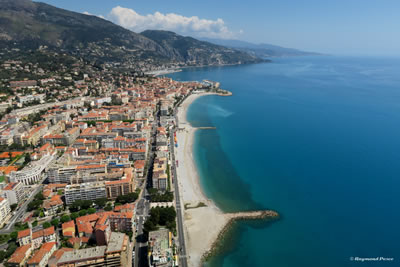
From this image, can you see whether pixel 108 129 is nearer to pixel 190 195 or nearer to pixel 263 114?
pixel 190 195

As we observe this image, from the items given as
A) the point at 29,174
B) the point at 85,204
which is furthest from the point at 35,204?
the point at 29,174

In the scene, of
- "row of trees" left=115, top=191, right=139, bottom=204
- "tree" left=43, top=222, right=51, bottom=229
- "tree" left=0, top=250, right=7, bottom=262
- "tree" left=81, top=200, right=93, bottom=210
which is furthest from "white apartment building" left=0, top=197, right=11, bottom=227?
"row of trees" left=115, top=191, right=139, bottom=204

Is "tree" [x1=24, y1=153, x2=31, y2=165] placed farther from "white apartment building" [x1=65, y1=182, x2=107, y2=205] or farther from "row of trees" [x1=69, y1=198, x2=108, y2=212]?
"row of trees" [x1=69, y1=198, x2=108, y2=212]

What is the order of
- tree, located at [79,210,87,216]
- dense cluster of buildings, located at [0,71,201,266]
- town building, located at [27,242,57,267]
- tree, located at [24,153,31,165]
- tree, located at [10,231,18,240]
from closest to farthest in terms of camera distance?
town building, located at [27,242,57,267] → dense cluster of buildings, located at [0,71,201,266] → tree, located at [10,231,18,240] → tree, located at [79,210,87,216] → tree, located at [24,153,31,165]

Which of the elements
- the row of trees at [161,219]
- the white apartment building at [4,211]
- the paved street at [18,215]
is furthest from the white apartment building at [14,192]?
the row of trees at [161,219]

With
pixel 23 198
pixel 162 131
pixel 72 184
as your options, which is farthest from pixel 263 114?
pixel 23 198

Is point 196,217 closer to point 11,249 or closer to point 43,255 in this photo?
point 43,255
